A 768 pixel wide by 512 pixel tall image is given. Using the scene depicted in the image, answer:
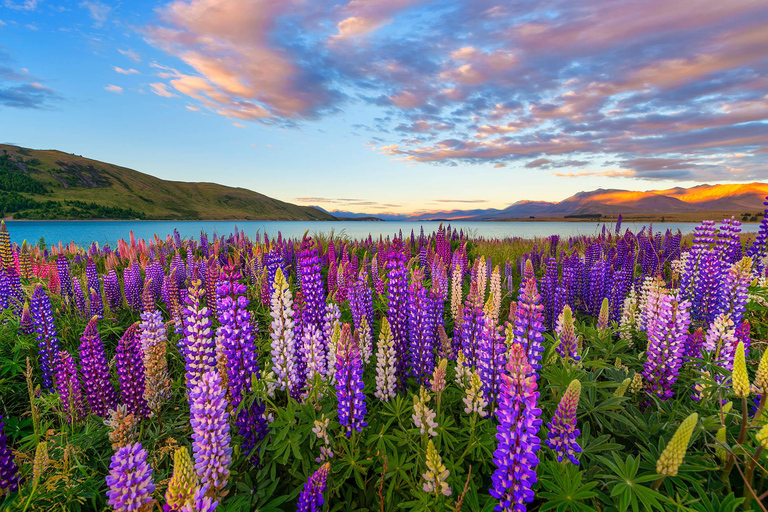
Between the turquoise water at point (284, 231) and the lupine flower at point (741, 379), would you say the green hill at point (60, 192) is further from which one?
the lupine flower at point (741, 379)

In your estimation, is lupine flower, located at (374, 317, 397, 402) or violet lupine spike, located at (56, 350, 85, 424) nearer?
lupine flower, located at (374, 317, 397, 402)

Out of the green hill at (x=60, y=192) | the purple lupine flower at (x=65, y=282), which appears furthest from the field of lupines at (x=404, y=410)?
the green hill at (x=60, y=192)

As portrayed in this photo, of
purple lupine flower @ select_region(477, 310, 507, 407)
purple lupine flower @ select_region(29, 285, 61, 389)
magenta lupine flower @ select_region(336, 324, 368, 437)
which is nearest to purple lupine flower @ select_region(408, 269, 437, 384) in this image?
purple lupine flower @ select_region(477, 310, 507, 407)

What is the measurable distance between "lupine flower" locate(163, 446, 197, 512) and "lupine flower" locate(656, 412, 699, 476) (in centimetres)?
274

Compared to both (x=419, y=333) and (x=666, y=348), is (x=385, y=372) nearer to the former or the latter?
(x=419, y=333)

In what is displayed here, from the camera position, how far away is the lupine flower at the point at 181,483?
68.8 inches

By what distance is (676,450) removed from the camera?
6.38ft

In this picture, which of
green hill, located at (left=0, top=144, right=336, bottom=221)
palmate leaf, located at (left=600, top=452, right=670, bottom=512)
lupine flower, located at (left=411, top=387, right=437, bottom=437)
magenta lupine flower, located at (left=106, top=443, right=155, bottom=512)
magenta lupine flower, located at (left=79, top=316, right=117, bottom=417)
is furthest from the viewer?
green hill, located at (left=0, top=144, right=336, bottom=221)

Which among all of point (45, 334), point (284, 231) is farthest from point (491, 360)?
point (284, 231)

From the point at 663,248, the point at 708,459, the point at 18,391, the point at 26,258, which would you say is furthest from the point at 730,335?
the point at 26,258

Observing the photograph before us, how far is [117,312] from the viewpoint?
701cm

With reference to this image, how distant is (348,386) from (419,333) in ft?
4.40

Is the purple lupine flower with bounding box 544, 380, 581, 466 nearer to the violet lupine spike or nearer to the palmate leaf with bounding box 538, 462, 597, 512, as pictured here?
the palmate leaf with bounding box 538, 462, 597, 512

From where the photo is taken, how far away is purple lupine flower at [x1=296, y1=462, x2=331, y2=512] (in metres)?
2.33
